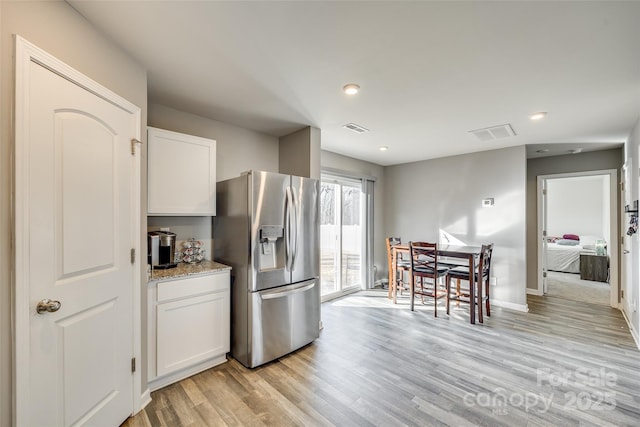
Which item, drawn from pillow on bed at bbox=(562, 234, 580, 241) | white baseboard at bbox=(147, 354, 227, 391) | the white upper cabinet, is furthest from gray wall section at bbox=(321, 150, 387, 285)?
pillow on bed at bbox=(562, 234, 580, 241)

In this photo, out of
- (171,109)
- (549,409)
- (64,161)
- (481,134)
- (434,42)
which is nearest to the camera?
(64,161)

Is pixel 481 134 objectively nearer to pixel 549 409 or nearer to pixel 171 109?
pixel 549 409

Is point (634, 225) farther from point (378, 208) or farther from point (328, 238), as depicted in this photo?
point (328, 238)

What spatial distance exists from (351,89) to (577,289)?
19.1 feet

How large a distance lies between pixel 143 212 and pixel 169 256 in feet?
2.01

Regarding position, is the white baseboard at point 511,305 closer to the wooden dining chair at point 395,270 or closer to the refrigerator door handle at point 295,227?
the wooden dining chair at point 395,270

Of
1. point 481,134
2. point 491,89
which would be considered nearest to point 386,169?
point 481,134

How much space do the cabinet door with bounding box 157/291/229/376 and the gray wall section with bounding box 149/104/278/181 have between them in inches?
55.0

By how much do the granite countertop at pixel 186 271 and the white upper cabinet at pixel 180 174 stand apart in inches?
19.5

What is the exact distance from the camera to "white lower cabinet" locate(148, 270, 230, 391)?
2.07m

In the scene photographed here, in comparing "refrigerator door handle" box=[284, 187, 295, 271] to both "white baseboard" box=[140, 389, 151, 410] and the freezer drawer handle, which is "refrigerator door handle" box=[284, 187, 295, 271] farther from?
"white baseboard" box=[140, 389, 151, 410]

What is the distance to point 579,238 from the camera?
707 centimetres

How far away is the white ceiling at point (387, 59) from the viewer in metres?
1.43

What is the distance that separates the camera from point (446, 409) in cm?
190
